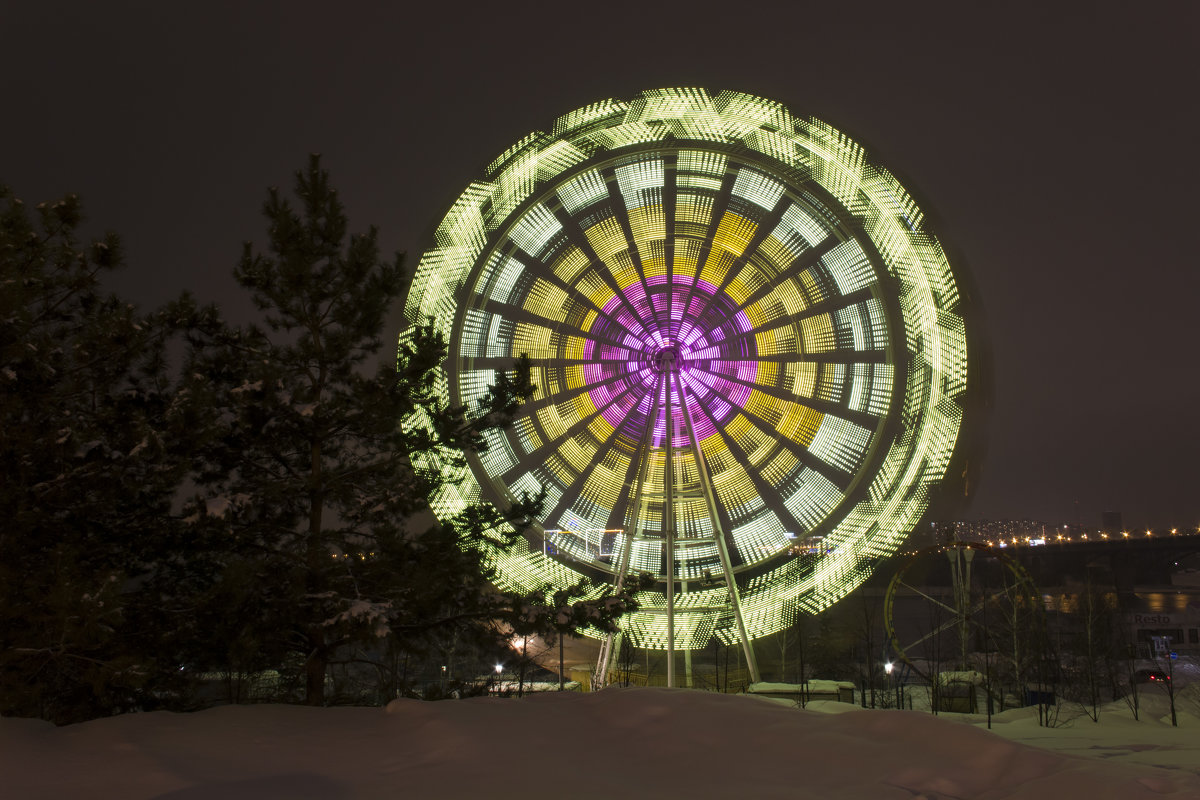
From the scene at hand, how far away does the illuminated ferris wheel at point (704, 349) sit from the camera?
14609mm

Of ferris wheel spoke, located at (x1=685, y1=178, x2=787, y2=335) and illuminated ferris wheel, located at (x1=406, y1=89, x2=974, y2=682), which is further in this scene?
ferris wheel spoke, located at (x1=685, y1=178, x2=787, y2=335)

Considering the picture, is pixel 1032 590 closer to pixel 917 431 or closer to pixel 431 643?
pixel 917 431

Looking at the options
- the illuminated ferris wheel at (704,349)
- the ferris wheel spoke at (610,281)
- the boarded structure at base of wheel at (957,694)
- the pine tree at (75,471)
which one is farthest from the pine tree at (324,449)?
the boarded structure at base of wheel at (957,694)

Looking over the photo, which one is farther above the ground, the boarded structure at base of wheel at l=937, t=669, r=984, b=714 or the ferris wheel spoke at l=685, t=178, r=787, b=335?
the ferris wheel spoke at l=685, t=178, r=787, b=335

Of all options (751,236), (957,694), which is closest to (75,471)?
(751,236)

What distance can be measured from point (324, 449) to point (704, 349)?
731cm

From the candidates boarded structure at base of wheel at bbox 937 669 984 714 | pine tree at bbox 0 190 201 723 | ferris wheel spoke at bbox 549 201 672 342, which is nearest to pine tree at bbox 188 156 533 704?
pine tree at bbox 0 190 201 723

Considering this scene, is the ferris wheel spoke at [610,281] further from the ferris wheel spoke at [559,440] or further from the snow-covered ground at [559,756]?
the snow-covered ground at [559,756]

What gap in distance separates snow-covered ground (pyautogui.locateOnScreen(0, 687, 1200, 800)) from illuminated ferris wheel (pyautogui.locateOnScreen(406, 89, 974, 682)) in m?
6.73

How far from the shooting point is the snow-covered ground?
545 centimetres

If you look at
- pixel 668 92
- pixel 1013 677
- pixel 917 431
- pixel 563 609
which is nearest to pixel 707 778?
pixel 563 609

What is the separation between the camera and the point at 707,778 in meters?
5.82

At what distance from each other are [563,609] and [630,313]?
6.59 m

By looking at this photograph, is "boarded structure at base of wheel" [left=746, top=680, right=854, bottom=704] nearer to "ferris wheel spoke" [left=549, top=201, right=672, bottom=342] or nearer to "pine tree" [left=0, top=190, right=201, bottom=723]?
"ferris wheel spoke" [left=549, top=201, right=672, bottom=342]
